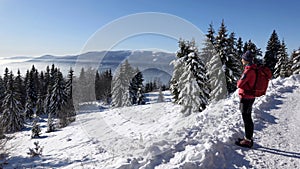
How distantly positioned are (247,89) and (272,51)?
45.6 metres

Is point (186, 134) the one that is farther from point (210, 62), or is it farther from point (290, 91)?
point (210, 62)

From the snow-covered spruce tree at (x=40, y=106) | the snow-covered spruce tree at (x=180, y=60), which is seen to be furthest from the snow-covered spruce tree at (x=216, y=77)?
the snow-covered spruce tree at (x=40, y=106)

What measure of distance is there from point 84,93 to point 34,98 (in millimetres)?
44257

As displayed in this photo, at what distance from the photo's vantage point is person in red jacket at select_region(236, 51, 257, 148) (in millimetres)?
4557

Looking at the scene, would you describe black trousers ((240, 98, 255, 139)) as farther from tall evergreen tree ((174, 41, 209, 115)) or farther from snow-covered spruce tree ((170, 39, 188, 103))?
snow-covered spruce tree ((170, 39, 188, 103))

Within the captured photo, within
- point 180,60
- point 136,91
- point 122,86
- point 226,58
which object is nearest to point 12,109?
point 122,86

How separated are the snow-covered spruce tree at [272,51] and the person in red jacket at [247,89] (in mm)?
43963

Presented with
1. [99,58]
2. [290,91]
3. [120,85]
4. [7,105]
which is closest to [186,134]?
[99,58]

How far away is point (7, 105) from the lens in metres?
42.3

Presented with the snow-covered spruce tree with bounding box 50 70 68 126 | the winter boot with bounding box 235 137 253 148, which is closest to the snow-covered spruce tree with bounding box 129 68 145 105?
the snow-covered spruce tree with bounding box 50 70 68 126

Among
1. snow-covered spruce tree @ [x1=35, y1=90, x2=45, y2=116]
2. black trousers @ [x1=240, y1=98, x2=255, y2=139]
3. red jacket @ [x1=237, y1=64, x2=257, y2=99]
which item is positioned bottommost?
snow-covered spruce tree @ [x1=35, y1=90, x2=45, y2=116]

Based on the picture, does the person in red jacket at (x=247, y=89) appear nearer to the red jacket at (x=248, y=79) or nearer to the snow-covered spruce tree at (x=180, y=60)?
the red jacket at (x=248, y=79)

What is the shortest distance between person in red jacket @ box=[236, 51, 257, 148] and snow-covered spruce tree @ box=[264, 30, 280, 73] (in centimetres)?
4396

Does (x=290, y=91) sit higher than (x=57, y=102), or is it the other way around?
(x=290, y=91)
